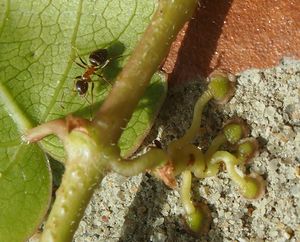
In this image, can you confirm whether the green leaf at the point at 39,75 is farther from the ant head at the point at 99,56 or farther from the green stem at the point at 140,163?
the green stem at the point at 140,163

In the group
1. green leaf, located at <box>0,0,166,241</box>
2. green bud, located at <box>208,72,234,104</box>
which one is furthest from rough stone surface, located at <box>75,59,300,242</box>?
green leaf, located at <box>0,0,166,241</box>

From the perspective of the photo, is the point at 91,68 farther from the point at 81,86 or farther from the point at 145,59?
the point at 145,59

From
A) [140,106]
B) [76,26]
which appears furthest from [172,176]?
[76,26]

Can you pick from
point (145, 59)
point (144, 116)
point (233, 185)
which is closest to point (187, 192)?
point (233, 185)

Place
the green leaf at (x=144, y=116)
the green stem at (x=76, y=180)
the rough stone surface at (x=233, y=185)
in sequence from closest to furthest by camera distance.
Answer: the green stem at (x=76, y=180), the rough stone surface at (x=233, y=185), the green leaf at (x=144, y=116)

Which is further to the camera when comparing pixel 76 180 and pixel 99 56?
pixel 99 56

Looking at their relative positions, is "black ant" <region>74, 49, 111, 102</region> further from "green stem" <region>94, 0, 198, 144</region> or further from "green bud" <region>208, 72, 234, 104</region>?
"green bud" <region>208, 72, 234, 104</region>

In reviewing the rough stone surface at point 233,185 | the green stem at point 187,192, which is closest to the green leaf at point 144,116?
the rough stone surface at point 233,185
